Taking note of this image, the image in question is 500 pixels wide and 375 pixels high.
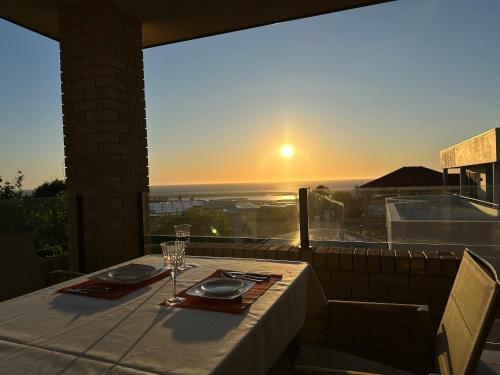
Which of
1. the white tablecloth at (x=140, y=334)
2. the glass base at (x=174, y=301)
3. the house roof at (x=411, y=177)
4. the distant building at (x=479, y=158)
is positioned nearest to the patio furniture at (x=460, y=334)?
the white tablecloth at (x=140, y=334)

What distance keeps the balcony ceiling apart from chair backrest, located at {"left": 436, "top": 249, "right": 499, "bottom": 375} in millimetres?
2615

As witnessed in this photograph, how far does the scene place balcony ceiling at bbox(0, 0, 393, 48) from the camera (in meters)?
2.99

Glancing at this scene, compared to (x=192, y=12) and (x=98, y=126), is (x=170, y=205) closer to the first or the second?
(x=98, y=126)

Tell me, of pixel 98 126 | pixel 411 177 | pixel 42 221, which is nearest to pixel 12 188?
pixel 42 221

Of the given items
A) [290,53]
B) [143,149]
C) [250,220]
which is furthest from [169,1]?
[290,53]

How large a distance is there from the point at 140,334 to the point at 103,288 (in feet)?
1.76

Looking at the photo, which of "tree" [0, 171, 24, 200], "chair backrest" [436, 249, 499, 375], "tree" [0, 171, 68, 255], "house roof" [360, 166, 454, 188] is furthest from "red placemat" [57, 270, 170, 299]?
"house roof" [360, 166, 454, 188]

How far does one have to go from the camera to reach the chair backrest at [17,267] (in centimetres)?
185

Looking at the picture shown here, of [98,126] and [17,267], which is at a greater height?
[98,126]

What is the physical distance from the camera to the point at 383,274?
8.17 ft

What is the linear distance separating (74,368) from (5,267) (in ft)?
4.57

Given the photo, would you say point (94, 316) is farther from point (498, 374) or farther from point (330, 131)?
point (330, 131)

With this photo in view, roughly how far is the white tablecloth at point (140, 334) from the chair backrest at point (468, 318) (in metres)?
0.56

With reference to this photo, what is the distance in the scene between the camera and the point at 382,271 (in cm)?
249
